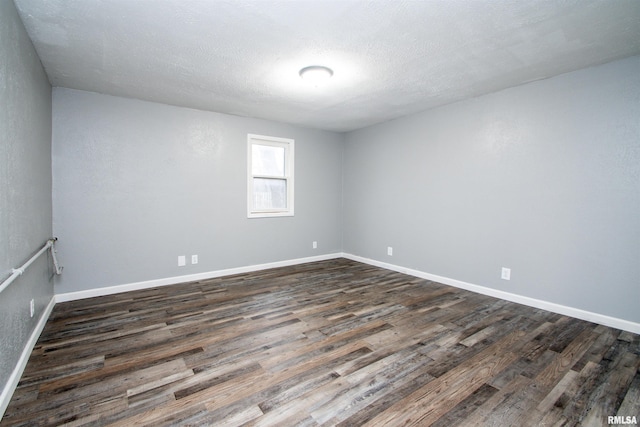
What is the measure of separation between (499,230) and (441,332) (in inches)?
64.2

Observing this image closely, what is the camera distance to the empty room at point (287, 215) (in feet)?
6.00

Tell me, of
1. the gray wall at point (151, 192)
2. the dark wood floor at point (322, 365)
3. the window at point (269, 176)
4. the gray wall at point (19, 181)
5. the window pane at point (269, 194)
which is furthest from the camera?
the window pane at point (269, 194)

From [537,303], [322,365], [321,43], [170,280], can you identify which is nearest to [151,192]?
[170,280]

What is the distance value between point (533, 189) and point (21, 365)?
15.5 ft

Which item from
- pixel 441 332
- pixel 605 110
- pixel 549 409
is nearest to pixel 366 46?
pixel 605 110

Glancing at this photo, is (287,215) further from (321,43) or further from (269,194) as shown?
(321,43)

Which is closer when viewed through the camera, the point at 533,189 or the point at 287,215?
the point at 533,189

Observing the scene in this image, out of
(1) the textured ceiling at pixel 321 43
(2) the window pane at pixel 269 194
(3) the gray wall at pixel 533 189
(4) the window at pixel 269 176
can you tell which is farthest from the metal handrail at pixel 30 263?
(3) the gray wall at pixel 533 189

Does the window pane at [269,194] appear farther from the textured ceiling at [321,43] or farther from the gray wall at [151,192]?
the textured ceiling at [321,43]

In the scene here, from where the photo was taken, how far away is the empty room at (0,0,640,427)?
1829 millimetres

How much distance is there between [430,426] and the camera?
60.5 inches

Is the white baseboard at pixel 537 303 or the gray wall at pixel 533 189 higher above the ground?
the gray wall at pixel 533 189

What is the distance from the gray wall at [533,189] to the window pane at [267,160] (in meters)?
1.85

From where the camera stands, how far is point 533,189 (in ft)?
10.5
